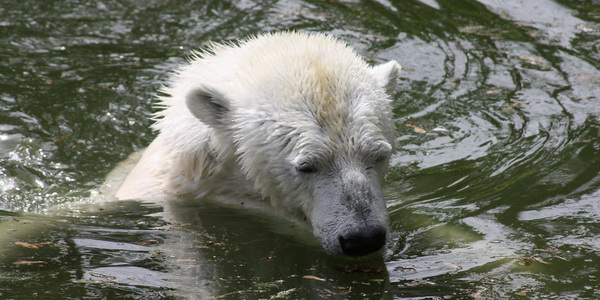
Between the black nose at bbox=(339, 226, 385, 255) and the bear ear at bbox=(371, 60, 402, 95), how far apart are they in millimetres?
1463

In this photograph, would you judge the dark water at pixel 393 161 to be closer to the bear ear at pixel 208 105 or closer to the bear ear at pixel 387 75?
the bear ear at pixel 208 105

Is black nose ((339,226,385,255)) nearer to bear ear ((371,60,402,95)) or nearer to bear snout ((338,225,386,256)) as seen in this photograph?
bear snout ((338,225,386,256))

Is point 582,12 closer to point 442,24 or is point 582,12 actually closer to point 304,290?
point 442,24

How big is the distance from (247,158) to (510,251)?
1.93 metres

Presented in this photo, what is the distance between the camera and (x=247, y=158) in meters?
5.49

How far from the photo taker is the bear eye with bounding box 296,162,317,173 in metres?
5.10

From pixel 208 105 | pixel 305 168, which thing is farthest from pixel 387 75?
pixel 208 105

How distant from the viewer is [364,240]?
4613 mm

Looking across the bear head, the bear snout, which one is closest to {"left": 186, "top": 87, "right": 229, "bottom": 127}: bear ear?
the bear head

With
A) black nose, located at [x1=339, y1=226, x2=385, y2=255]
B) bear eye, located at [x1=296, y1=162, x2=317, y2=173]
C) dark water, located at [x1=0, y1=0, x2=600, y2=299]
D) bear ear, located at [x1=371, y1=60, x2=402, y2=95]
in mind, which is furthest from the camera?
bear ear, located at [x1=371, y1=60, x2=402, y2=95]

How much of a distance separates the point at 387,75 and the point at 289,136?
109cm

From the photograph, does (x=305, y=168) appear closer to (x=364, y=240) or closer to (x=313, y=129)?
(x=313, y=129)

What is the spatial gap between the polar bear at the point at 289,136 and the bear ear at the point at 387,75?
0.01 metres

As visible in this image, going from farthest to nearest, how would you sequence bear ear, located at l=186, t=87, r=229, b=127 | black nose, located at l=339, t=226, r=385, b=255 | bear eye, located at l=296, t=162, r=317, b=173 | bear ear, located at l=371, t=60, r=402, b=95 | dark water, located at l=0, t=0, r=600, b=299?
1. bear ear, located at l=371, t=60, r=402, b=95
2. bear ear, located at l=186, t=87, r=229, b=127
3. bear eye, located at l=296, t=162, r=317, b=173
4. dark water, located at l=0, t=0, r=600, b=299
5. black nose, located at l=339, t=226, r=385, b=255
